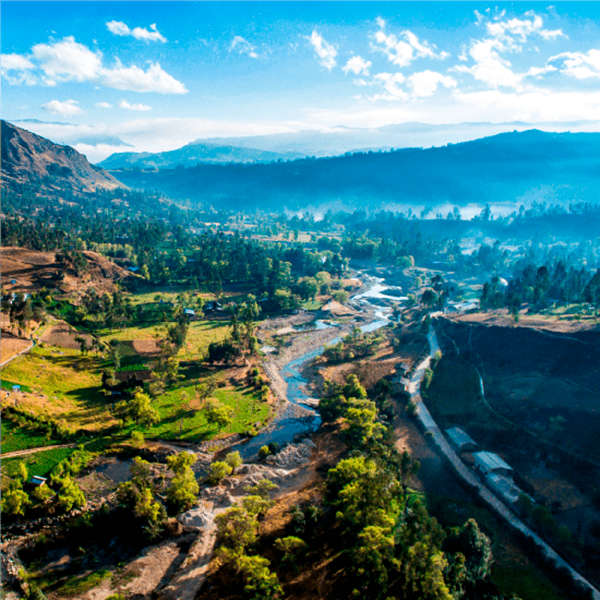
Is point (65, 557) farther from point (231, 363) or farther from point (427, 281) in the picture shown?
point (427, 281)

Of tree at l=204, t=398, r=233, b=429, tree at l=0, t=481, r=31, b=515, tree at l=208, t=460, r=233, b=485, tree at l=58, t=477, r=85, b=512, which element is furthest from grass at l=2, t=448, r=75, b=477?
tree at l=208, t=460, r=233, b=485

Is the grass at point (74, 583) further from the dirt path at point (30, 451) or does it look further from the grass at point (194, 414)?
the grass at point (194, 414)

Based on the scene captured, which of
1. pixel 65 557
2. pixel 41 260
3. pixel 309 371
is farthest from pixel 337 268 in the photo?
pixel 65 557

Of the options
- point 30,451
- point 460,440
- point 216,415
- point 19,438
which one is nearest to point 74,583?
point 30,451

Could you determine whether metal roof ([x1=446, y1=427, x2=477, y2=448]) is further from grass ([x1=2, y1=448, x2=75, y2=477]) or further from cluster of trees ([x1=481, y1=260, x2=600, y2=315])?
grass ([x1=2, y1=448, x2=75, y2=477])

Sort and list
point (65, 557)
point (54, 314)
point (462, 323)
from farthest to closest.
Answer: point (462, 323) → point (54, 314) → point (65, 557)

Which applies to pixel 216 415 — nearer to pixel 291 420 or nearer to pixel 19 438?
pixel 291 420
